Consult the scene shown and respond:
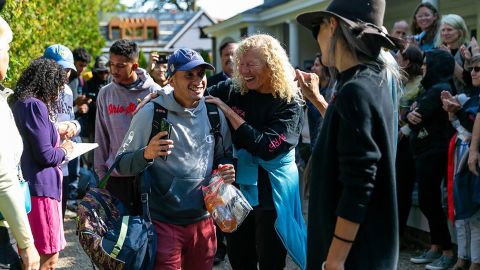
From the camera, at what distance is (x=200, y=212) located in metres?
3.87

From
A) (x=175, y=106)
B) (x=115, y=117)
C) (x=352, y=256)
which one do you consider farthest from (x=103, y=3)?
(x=352, y=256)

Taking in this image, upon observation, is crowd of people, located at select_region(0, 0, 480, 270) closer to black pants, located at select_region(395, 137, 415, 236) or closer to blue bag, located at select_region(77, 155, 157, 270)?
black pants, located at select_region(395, 137, 415, 236)

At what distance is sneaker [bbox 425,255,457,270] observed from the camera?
610 cm

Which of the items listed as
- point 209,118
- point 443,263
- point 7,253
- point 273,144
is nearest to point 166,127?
point 209,118

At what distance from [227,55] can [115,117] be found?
189 cm

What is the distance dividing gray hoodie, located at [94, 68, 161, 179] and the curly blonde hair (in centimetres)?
98

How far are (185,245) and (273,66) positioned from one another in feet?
4.14

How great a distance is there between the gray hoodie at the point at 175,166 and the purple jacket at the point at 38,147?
0.68 meters

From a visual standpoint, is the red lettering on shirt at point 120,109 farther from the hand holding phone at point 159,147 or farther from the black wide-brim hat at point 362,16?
the black wide-brim hat at point 362,16

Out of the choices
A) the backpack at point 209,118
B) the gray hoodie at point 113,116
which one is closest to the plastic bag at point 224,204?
the backpack at point 209,118

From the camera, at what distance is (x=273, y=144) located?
4164 millimetres

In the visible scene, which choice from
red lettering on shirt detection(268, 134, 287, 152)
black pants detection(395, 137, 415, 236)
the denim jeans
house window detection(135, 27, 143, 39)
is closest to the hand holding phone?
red lettering on shirt detection(268, 134, 287, 152)

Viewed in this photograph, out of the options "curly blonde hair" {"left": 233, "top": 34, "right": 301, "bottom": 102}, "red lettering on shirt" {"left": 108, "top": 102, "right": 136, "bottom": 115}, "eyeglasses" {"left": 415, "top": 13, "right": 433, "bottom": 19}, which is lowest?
"red lettering on shirt" {"left": 108, "top": 102, "right": 136, "bottom": 115}

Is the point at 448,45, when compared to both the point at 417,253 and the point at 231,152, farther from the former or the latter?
the point at 231,152
